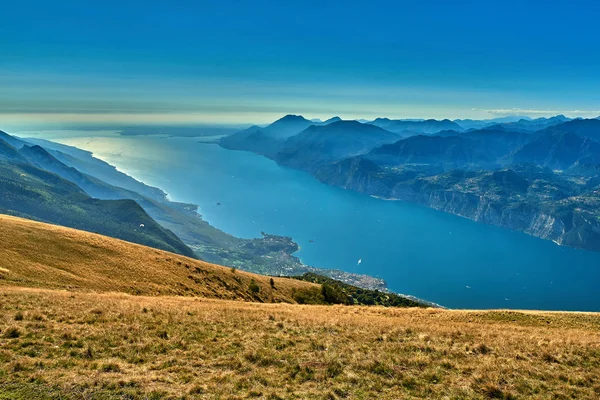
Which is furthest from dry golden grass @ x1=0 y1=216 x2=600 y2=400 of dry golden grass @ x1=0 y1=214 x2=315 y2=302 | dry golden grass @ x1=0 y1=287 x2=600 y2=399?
dry golden grass @ x1=0 y1=214 x2=315 y2=302

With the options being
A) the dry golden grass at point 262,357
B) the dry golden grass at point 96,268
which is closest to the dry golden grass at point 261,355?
the dry golden grass at point 262,357

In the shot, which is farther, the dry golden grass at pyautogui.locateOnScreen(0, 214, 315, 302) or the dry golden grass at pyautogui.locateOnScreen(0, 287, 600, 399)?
the dry golden grass at pyautogui.locateOnScreen(0, 214, 315, 302)

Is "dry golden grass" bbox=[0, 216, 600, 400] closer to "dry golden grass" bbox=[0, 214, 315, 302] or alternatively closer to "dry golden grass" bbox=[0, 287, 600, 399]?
"dry golden grass" bbox=[0, 287, 600, 399]

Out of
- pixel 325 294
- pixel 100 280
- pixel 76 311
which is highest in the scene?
pixel 76 311

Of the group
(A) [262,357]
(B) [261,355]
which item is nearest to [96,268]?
(B) [261,355]

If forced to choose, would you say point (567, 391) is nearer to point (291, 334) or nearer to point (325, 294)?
point (291, 334)

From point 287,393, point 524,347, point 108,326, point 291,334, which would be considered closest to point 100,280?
point 108,326

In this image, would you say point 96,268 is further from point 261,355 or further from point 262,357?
point 262,357
